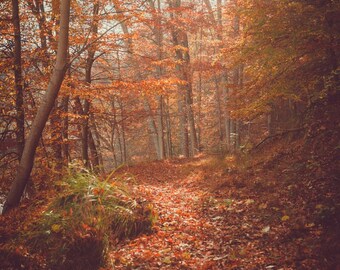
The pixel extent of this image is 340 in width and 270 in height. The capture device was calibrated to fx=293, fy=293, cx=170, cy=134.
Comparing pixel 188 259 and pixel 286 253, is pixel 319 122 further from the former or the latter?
pixel 188 259

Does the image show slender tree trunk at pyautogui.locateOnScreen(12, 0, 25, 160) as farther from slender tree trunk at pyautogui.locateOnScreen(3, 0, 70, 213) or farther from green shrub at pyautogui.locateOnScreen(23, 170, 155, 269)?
green shrub at pyautogui.locateOnScreen(23, 170, 155, 269)

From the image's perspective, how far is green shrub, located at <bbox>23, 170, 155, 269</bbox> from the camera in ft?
13.8

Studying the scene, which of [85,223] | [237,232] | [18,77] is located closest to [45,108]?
[18,77]

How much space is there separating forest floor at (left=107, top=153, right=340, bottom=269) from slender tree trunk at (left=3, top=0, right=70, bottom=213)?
2371mm

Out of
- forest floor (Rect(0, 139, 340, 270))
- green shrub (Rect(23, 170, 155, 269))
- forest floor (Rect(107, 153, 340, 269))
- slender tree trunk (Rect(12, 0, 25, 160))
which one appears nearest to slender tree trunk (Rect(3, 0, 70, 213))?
forest floor (Rect(0, 139, 340, 270))

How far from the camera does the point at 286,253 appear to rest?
406 cm

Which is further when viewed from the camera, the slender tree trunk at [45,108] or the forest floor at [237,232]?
the slender tree trunk at [45,108]

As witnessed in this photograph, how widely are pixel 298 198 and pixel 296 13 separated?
4.00 meters

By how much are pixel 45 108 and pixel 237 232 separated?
4.22 meters

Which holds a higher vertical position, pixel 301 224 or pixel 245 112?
pixel 245 112

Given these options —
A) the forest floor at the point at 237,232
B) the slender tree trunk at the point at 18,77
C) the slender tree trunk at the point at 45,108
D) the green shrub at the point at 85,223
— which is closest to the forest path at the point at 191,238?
the forest floor at the point at 237,232

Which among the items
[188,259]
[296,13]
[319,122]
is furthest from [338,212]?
[296,13]

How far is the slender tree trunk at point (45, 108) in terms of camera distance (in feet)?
17.6

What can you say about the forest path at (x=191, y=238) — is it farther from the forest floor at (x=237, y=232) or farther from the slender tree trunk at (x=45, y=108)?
the slender tree trunk at (x=45, y=108)
